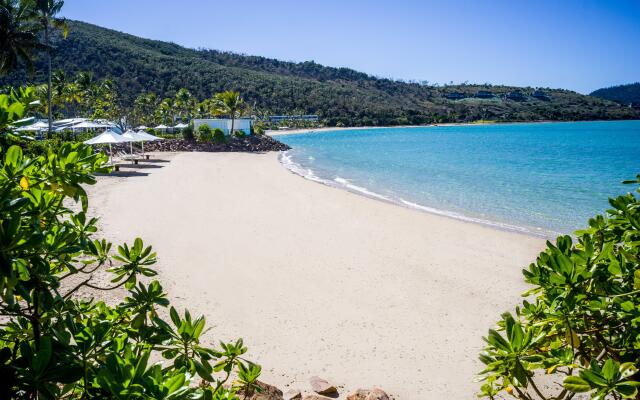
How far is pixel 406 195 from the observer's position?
69.8ft

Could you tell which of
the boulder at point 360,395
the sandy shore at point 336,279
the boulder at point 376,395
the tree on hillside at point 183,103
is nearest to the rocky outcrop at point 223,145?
the tree on hillside at point 183,103

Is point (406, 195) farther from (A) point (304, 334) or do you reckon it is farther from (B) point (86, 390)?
(B) point (86, 390)

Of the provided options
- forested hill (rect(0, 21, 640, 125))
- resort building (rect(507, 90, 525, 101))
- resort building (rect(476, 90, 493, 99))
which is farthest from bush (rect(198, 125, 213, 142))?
resort building (rect(507, 90, 525, 101))

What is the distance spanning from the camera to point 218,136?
137 feet

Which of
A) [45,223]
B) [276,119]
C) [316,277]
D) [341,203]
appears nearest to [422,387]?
[316,277]

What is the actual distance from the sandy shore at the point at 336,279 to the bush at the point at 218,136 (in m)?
24.6

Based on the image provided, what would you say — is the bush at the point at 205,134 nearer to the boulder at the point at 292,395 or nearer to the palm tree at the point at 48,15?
the palm tree at the point at 48,15

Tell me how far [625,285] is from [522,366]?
0.67m

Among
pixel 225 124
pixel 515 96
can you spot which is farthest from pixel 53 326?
pixel 515 96

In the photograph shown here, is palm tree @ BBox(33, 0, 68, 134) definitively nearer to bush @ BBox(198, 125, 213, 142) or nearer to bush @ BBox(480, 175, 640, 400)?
bush @ BBox(198, 125, 213, 142)

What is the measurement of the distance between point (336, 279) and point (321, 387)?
4004 millimetres

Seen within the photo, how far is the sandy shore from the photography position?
6.08m

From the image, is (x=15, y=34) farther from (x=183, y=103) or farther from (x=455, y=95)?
(x=455, y=95)

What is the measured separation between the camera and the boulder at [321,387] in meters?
5.16
